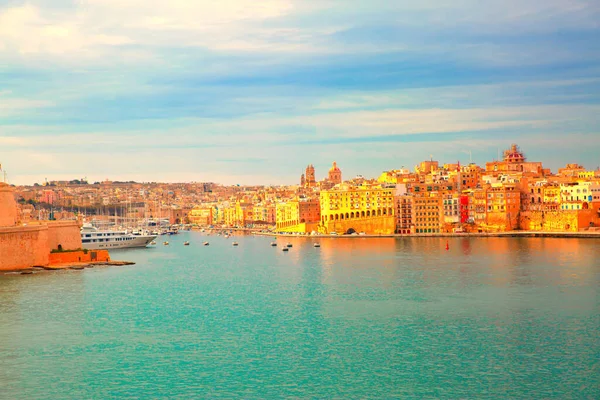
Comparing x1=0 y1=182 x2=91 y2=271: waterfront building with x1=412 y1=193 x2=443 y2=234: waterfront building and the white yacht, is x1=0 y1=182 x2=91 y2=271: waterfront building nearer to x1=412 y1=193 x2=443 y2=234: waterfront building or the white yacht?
the white yacht

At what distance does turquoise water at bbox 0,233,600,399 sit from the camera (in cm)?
1296

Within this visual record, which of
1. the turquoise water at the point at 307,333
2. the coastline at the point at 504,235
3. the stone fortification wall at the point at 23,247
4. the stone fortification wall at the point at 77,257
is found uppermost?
the stone fortification wall at the point at 23,247

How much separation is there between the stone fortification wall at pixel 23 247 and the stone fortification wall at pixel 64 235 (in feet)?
4.30

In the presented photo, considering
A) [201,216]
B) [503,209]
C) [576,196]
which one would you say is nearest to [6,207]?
[503,209]

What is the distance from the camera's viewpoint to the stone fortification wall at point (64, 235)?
101 ft

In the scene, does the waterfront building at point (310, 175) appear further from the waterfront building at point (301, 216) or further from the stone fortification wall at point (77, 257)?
the stone fortification wall at point (77, 257)

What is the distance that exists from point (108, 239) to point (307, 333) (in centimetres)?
2739

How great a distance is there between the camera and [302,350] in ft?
50.1

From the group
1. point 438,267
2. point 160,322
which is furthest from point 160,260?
point 160,322

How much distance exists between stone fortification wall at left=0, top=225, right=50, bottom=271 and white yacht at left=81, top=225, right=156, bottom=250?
1023cm

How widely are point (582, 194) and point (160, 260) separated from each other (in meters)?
28.2

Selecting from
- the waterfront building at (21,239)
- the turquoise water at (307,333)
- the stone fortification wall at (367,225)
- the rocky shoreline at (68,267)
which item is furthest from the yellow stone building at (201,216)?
the turquoise water at (307,333)

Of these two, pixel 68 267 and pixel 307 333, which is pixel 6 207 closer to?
pixel 68 267

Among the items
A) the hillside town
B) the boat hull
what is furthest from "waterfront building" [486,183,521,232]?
the boat hull
